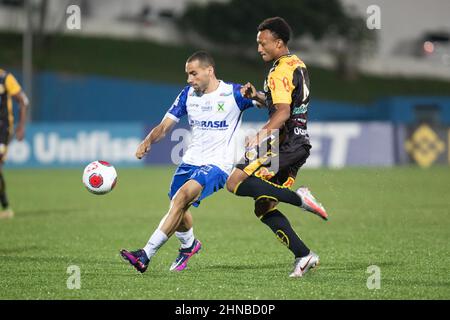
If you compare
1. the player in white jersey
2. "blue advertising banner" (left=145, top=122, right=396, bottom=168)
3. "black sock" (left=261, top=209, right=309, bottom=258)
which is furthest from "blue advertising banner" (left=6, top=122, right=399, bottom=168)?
"black sock" (left=261, top=209, right=309, bottom=258)

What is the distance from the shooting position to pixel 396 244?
34.0 ft

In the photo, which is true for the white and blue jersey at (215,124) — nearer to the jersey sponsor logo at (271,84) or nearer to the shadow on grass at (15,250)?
the jersey sponsor logo at (271,84)

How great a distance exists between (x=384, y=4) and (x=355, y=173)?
18835 mm

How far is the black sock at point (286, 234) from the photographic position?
26.5 ft

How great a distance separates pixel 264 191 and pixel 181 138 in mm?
17700

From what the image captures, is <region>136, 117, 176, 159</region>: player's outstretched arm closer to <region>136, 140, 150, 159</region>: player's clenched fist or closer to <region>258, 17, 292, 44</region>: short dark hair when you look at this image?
<region>136, 140, 150, 159</region>: player's clenched fist

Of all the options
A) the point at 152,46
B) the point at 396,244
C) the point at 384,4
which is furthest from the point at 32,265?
the point at 152,46

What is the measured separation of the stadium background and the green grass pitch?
4cm

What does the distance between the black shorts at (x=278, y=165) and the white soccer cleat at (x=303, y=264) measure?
2.15 ft

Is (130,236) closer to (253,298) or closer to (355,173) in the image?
(253,298)

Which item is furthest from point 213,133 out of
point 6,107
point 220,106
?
point 6,107

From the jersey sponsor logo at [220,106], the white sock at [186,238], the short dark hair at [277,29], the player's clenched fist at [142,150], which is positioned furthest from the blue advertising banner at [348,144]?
the short dark hair at [277,29]

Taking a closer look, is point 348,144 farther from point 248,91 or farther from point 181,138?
point 248,91

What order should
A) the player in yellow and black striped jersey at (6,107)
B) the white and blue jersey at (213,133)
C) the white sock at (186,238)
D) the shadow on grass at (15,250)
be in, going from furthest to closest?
the player in yellow and black striped jersey at (6,107), the shadow on grass at (15,250), the white sock at (186,238), the white and blue jersey at (213,133)
